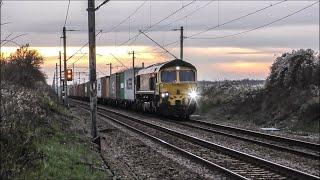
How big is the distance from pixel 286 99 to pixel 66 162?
21795mm

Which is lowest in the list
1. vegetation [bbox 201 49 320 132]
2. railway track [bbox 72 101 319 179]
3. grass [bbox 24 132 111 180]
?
railway track [bbox 72 101 319 179]

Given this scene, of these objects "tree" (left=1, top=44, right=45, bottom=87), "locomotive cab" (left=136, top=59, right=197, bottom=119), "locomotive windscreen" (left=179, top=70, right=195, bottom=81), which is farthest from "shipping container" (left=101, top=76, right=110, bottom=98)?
"locomotive windscreen" (left=179, top=70, right=195, bottom=81)

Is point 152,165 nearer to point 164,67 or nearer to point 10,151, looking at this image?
point 10,151

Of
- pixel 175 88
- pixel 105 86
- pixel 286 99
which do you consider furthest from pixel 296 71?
pixel 105 86

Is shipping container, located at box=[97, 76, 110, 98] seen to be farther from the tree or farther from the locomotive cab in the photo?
the locomotive cab

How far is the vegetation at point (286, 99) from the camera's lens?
28.3m

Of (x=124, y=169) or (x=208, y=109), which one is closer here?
(x=124, y=169)

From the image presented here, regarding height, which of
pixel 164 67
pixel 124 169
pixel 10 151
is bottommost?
pixel 124 169

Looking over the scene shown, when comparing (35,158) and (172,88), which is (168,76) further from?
(35,158)

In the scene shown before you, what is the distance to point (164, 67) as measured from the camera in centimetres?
3559

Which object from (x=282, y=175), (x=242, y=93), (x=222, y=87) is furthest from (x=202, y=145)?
(x=222, y=87)

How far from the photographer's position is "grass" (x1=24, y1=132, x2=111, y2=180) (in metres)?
11.1

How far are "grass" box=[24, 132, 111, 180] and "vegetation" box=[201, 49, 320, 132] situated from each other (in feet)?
43.5

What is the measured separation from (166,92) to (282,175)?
861 inches
